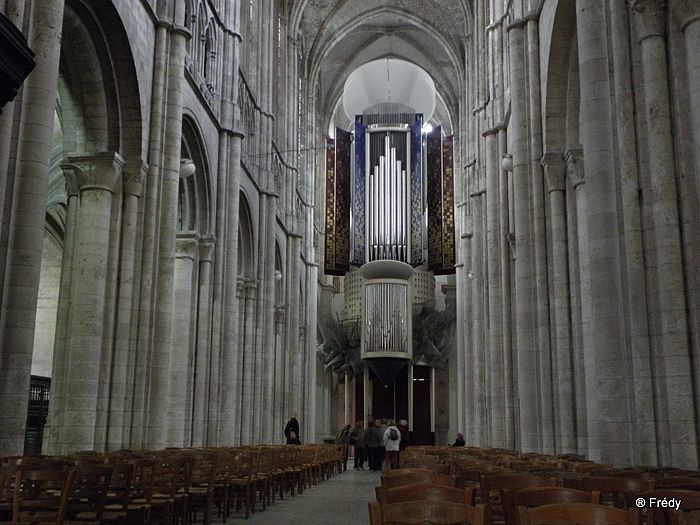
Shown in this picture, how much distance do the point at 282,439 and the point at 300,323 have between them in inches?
329

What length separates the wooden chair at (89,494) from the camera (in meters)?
6.43

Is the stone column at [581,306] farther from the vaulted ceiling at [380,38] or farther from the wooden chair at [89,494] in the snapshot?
the vaulted ceiling at [380,38]

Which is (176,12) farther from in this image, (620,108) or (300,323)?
(300,323)

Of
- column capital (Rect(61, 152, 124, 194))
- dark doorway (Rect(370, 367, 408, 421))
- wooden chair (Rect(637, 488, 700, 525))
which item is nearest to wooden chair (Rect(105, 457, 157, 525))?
wooden chair (Rect(637, 488, 700, 525))

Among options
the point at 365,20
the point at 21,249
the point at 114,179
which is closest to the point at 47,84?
the point at 21,249

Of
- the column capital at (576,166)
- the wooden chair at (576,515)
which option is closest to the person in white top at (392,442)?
the column capital at (576,166)

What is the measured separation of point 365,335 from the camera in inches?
1556

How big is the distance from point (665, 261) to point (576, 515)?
24.1ft

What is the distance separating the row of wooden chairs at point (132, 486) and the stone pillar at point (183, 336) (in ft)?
17.1

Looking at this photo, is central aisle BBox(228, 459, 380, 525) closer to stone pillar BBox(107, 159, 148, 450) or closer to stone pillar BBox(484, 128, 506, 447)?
stone pillar BBox(107, 159, 148, 450)

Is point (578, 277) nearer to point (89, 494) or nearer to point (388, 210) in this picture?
point (89, 494)

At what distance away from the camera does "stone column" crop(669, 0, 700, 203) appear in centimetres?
991

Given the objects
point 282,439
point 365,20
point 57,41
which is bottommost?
point 282,439

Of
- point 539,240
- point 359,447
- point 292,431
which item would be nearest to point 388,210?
point 359,447
